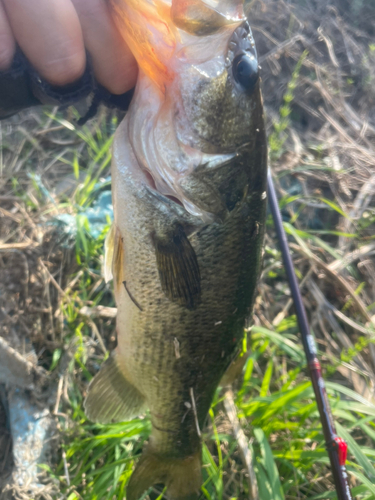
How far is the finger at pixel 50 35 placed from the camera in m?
1.01

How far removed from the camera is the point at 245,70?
121 centimetres

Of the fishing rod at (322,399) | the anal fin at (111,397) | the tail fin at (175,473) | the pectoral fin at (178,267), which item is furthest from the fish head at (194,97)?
the tail fin at (175,473)

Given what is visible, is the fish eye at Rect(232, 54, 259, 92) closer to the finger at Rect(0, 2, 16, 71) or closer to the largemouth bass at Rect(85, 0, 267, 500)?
the largemouth bass at Rect(85, 0, 267, 500)

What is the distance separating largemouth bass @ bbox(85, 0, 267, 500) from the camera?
117 cm

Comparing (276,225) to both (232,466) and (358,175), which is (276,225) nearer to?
(232,466)

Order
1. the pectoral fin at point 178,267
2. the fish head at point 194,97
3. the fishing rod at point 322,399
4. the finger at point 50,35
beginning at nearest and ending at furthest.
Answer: the finger at point 50,35
the fish head at point 194,97
the pectoral fin at point 178,267
the fishing rod at point 322,399

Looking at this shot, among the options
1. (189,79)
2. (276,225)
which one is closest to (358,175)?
(276,225)

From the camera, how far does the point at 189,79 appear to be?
119 centimetres

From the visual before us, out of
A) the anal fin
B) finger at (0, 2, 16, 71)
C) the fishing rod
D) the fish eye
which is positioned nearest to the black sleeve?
finger at (0, 2, 16, 71)

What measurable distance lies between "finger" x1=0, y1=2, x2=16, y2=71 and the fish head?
1.08ft

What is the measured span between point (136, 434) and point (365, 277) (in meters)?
2.22

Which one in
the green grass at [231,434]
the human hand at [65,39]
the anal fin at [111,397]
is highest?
the human hand at [65,39]

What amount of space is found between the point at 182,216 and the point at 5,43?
2.54ft

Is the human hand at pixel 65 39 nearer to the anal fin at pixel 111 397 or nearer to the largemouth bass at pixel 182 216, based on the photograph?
the largemouth bass at pixel 182 216
